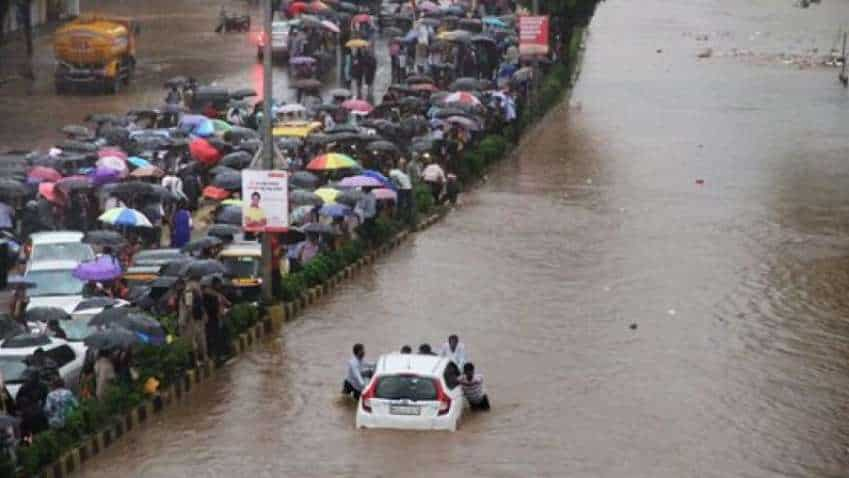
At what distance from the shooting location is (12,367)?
24.8 metres

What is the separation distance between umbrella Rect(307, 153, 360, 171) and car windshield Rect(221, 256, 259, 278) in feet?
21.0

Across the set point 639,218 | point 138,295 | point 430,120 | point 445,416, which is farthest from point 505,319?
point 430,120

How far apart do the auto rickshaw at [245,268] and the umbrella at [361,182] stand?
4.68 meters

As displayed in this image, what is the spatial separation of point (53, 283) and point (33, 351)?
5.81 meters

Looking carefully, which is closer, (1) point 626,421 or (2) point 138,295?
(1) point 626,421

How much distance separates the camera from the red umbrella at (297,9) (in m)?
64.2

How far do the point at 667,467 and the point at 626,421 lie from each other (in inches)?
88.7

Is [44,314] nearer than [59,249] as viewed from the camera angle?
Yes

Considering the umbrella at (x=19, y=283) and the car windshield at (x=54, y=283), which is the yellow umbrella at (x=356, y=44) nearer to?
the car windshield at (x=54, y=283)

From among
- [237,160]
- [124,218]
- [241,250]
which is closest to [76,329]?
[241,250]

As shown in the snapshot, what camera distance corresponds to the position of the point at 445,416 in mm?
23984

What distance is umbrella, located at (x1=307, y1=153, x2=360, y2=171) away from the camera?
37.9 metres

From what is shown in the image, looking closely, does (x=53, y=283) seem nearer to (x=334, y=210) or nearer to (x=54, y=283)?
(x=54, y=283)

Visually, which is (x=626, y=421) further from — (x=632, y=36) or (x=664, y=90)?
(x=632, y=36)
